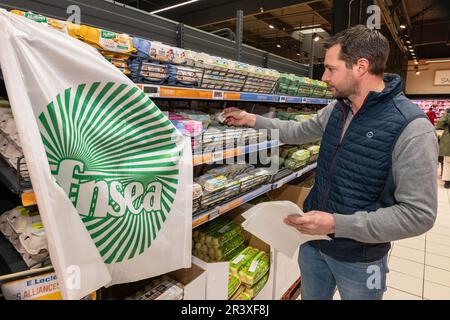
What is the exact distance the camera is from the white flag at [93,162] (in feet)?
2.85

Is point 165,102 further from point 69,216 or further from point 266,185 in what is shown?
point 69,216

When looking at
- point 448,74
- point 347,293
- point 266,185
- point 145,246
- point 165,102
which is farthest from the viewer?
point 448,74

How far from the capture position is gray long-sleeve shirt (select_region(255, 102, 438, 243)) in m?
1.18

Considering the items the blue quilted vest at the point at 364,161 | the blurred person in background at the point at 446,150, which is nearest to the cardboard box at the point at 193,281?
the blue quilted vest at the point at 364,161

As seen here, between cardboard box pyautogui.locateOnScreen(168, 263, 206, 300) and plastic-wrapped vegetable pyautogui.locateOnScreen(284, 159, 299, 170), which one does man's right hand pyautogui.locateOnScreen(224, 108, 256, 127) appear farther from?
cardboard box pyautogui.locateOnScreen(168, 263, 206, 300)

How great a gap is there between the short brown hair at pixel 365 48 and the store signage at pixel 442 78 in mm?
16118

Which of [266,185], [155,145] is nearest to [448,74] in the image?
[266,185]

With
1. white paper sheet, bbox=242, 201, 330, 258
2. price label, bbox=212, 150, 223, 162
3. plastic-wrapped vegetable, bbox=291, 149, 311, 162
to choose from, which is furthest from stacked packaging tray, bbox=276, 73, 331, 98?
white paper sheet, bbox=242, 201, 330, 258

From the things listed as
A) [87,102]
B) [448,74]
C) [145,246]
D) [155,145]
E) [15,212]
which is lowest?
[145,246]

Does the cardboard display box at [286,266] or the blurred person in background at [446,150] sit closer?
the cardboard display box at [286,266]

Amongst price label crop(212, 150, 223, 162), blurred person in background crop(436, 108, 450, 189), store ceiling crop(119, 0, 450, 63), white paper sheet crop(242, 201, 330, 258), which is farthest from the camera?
store ceiling crop(119, 0, 450, 63)

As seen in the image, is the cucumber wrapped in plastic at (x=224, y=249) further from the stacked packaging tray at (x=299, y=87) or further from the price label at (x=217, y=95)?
the stacked packaging tray at (x=299, y=87)

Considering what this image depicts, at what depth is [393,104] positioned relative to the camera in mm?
1349

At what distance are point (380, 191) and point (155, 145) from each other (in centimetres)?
102
